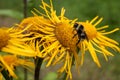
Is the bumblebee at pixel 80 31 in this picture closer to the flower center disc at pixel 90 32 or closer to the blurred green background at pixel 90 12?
the flower center disc at pixel 90 32

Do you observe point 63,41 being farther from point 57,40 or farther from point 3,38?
point 3,38

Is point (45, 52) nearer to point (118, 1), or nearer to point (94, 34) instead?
point (94, 34)

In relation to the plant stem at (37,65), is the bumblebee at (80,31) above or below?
above

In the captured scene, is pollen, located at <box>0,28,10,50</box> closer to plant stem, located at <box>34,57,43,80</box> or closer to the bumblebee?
plant stem, located at <box>34,57,43,80</box>

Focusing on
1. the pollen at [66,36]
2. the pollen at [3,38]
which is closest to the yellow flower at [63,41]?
the pollen at [66,36]

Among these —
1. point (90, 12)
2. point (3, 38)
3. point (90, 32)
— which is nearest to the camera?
point (3, 38)

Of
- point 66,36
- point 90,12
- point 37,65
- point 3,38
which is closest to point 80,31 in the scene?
point 66,36

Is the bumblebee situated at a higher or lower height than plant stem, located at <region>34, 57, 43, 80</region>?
higher

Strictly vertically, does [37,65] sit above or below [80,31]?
below

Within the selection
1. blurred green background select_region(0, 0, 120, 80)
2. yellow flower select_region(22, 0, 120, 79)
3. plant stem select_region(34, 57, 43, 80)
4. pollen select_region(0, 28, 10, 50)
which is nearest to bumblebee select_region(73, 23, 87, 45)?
yellow flower select_region(22, 0, 120, 79)

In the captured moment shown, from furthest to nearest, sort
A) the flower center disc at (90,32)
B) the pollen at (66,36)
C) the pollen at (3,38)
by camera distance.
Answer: the flower center disc at (90,32), the pollen at (66,36), the pollen at (3,38)

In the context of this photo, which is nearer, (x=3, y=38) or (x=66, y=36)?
(x=3, y=38)

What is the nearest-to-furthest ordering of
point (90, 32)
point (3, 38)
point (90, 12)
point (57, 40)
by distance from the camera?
point (3, 38) < point (57, 40) < point (90, 32) < point (90, 12)

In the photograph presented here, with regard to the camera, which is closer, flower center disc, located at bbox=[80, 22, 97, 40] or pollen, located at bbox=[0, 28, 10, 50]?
pollen, located at bbox=[0, 28, 10, 50]
